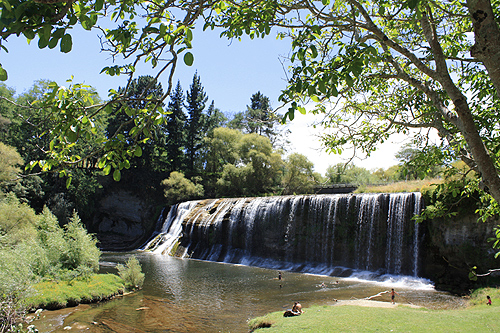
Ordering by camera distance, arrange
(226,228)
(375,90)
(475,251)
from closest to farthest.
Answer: (375,90), (475,251), (226,228)

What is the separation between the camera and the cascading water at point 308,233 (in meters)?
18.8

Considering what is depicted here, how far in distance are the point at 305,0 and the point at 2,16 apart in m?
3.09

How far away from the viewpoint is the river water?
10.6 meters

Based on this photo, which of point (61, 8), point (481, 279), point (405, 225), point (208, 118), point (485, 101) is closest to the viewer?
point (61, 8)

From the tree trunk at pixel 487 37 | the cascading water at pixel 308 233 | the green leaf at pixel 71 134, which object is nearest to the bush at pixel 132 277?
the cascading water at pixel 308 233

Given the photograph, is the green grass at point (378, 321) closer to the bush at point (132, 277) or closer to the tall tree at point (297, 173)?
the bush at point (132, 277)

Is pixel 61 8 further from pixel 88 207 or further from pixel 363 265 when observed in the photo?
pixel 88 207

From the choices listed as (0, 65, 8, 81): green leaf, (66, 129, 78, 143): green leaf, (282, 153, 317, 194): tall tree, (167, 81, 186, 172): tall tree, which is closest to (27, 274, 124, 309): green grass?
(66, 129, 78, 143): green leaf

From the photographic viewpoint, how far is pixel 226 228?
27.9m

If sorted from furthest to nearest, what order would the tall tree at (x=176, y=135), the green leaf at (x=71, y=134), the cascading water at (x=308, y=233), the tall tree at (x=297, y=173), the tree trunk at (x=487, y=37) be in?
the tall tree at (x=176, y=135) → the tall tree at (x=297, y=173) → the cascading water at (x=308, y=233) → the tree trunk at (x=487, y=37) → the green leaf at (x=71, y=134)

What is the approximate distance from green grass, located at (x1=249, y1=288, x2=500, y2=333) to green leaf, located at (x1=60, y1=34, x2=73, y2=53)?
8.08m

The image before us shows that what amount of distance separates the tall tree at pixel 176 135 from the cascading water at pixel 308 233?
14391 mm

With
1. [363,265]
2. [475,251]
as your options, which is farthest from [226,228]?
[475,251]

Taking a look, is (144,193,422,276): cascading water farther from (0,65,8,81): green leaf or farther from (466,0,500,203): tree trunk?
(0,65,8,81): green leaf
